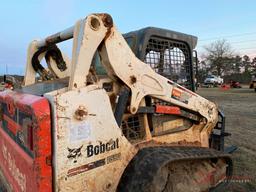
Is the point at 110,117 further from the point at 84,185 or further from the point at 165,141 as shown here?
the point at 165,141

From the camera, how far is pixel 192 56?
3.65 m

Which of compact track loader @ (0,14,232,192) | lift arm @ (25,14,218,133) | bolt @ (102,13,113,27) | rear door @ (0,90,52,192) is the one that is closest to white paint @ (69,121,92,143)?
compact track loader @ (0,14,232,192)

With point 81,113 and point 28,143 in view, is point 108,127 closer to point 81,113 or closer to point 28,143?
point 81,113

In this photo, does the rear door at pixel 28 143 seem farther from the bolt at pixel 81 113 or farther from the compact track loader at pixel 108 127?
the bolt at pixel 81 113

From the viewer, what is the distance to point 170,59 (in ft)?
11.0

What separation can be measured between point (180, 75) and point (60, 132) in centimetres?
189

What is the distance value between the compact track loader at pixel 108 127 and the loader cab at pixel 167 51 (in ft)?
0.05

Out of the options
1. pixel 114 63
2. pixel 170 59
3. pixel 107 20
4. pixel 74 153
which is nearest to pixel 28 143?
pixel 74 153

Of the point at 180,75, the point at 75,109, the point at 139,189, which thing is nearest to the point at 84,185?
the point at 139,189

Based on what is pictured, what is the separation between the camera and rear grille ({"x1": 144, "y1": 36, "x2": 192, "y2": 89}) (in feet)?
10.4

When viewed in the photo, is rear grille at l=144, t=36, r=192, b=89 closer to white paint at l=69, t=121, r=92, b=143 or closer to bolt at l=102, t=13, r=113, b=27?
bolt at l=102, t=13, r=113, b=27

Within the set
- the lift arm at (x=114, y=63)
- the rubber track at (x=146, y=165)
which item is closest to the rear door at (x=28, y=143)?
the lift arm at (x=114, y=63)

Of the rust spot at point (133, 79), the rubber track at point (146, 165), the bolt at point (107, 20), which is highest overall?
the bolt at point (107, 20)

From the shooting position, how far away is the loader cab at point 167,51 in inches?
121
